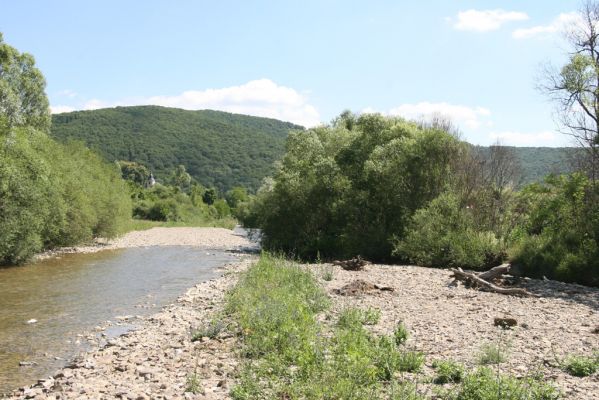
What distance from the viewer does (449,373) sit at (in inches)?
346

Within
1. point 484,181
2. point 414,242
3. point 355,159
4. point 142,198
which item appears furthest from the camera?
point 142,198

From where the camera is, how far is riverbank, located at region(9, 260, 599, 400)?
30.0 ft

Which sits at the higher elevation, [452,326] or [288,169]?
[288,169]

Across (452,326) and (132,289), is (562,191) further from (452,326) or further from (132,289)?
(132,289)

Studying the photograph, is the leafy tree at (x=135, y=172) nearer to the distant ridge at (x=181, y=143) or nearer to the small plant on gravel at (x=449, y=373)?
the distant ridge at (x=181, y=143)

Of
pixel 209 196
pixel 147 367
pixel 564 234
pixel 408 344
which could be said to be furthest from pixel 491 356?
pixel 209 196

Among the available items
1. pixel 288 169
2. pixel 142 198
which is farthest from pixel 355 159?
pixel 142 198

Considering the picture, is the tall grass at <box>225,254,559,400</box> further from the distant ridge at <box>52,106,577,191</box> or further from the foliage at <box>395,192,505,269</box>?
the distant ridge at <box>52,106,577,191</box>

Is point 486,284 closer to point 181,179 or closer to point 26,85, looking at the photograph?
point 26,85

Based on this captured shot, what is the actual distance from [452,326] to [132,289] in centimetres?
1585

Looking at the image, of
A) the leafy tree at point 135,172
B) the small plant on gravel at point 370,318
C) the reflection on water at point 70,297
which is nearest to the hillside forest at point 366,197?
the reflection on water at point 70,297

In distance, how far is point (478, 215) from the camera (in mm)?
31906

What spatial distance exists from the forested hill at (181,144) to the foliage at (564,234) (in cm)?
13284

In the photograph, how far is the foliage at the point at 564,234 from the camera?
22062mm
